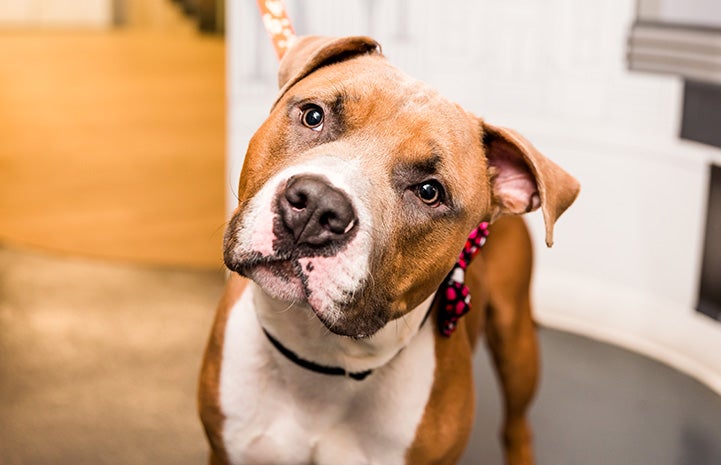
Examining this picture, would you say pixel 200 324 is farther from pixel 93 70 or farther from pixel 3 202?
pixel 93 70

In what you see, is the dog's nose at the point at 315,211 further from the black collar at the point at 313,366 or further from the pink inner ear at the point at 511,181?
the pink inner ear at the point at 511,181

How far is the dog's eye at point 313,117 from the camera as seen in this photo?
202 centimetres

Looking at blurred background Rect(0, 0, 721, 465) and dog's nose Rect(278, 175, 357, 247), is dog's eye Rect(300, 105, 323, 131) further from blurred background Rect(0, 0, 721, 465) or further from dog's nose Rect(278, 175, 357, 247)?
blurred background Rect(0, 0, 721, 465)

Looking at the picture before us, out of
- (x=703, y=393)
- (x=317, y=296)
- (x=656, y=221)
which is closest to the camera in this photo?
(x=317, y=296)

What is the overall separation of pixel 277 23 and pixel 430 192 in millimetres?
657

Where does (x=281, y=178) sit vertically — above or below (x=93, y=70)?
above

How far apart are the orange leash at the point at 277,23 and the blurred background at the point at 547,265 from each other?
140cm

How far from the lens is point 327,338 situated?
2.13 meters

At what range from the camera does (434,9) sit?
4086 mm

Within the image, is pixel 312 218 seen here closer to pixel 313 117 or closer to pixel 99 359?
pixel 313 117

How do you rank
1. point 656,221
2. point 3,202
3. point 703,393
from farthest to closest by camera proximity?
point 3,202 → point 656,221 → point 703,393

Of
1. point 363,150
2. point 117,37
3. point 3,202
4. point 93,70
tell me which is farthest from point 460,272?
point 117,37

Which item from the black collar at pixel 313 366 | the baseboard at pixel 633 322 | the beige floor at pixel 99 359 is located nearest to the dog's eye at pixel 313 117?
the black collar at pixel 313 366

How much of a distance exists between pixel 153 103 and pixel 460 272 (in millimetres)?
6419
